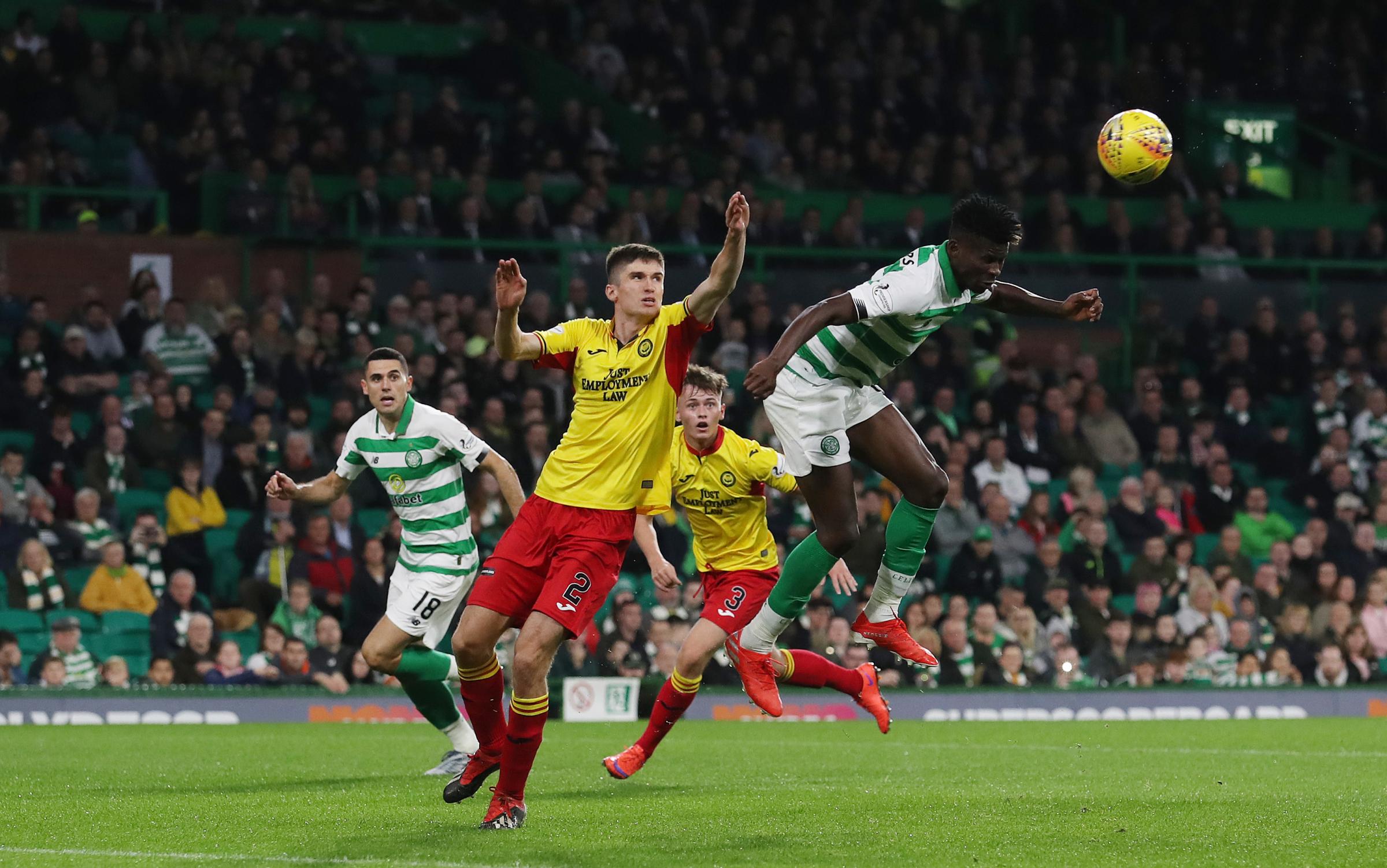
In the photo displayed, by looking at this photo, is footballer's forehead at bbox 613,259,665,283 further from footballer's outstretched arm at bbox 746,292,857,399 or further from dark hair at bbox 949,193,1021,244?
dark hair at bbox 949,193,1021,244

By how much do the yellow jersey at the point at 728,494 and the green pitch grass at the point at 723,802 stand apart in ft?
4.26

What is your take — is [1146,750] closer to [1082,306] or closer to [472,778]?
[1082,306]

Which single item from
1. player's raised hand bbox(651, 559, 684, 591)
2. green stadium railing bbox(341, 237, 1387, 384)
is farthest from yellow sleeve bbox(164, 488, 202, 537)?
player's raised hand bbox(651, 559, 684, 591)

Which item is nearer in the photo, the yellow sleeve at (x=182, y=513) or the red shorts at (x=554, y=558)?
the red shorts at (x=554, y=558)

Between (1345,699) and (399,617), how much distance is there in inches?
421

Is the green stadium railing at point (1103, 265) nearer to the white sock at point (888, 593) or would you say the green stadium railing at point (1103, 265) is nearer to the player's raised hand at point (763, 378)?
the white sock at point (888, 593)

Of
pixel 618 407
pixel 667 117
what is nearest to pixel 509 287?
pixel 618 407

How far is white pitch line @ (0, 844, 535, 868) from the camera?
7035 millimetres

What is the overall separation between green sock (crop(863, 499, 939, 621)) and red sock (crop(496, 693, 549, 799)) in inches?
85.5

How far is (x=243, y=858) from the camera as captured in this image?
285 inches

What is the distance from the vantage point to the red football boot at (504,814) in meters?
8.16

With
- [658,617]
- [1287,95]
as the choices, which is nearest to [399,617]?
[658,617]

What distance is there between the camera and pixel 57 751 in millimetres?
12336

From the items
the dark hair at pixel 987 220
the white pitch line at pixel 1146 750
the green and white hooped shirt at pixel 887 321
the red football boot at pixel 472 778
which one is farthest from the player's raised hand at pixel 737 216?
the white pitch line at pixel 1146 750
